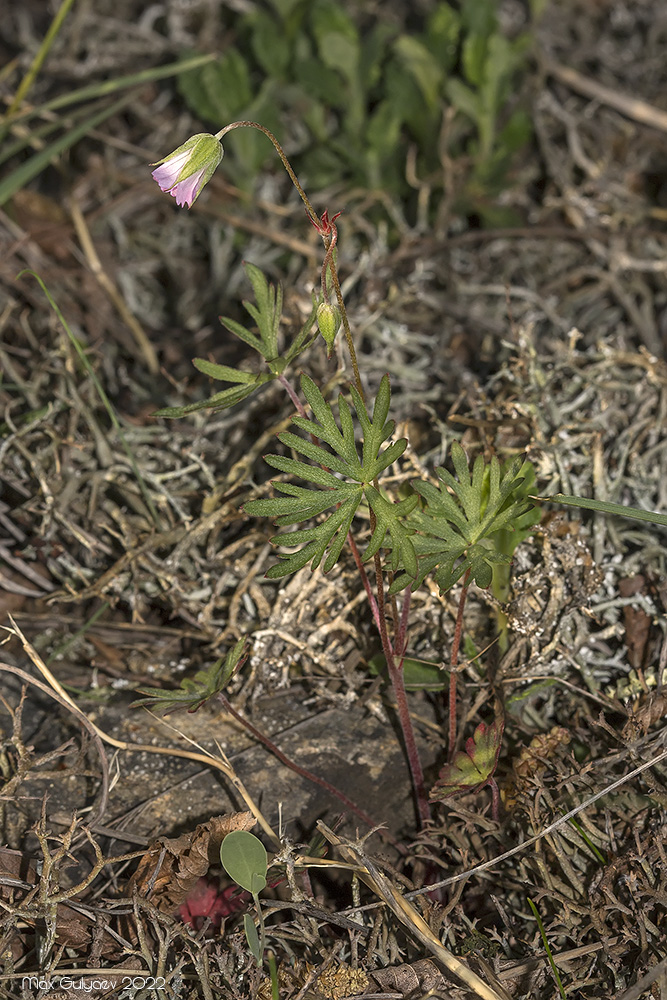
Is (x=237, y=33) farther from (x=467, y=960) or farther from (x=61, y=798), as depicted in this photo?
(x=467, y=960)

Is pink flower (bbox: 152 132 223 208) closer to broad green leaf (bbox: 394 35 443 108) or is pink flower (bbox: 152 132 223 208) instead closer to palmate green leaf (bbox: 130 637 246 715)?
palmate green leaf (bbox: 130 637 246 715)

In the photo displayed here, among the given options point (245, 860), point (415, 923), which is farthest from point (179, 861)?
point (415, 923)

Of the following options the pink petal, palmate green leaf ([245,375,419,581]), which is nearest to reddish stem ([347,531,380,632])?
palmate green leaf ([245,375,419,581])

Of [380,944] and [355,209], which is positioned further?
[355,209]

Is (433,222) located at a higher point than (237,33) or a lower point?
lower

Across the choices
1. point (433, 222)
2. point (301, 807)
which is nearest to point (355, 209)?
point (433, 222)

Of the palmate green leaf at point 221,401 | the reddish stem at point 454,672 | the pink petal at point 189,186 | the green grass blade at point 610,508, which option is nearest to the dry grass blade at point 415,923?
the reddish stem at point 454,672
